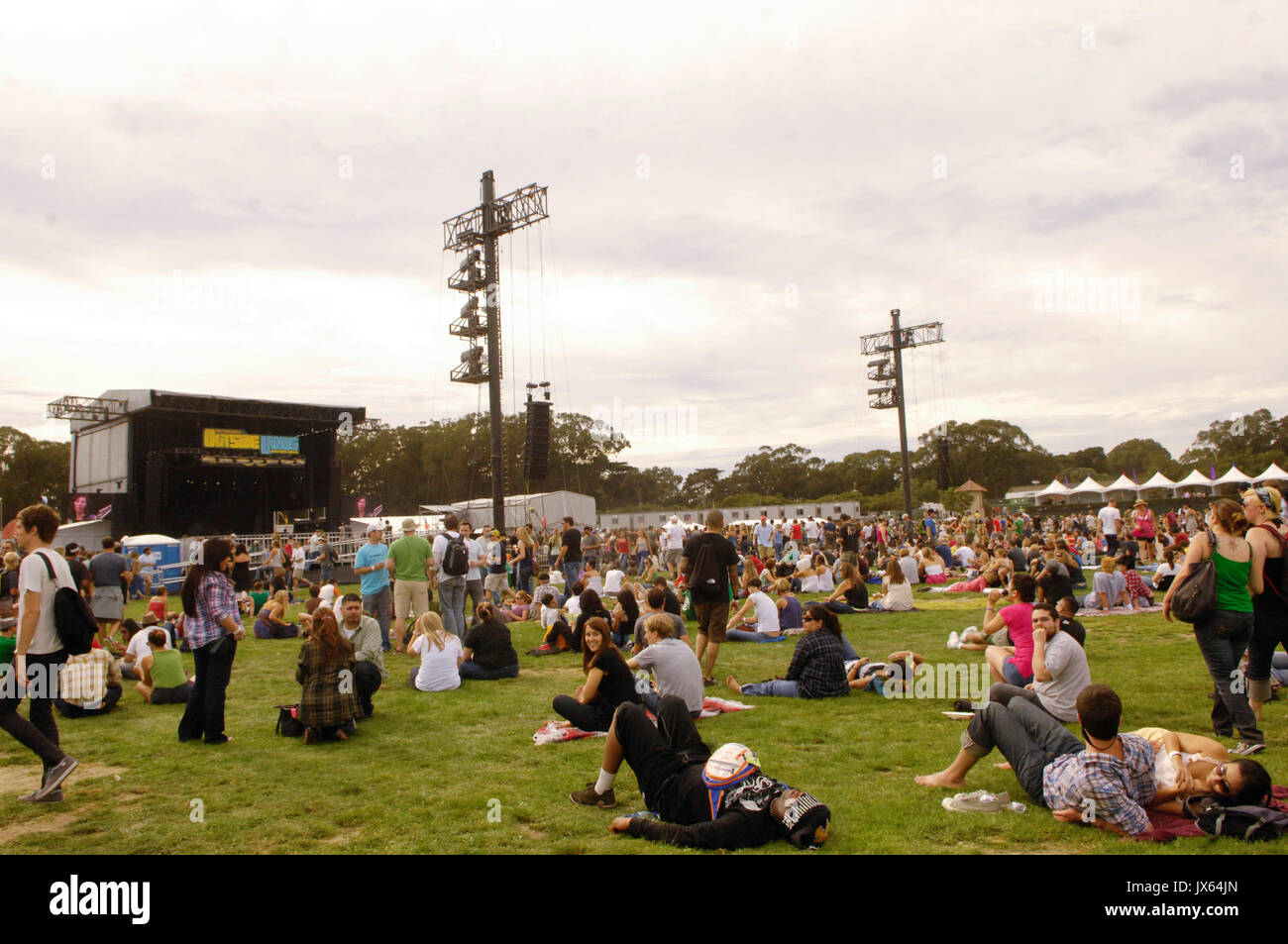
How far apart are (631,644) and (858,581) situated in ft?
15.4

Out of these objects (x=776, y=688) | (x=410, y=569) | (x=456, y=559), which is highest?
(x=456, y=559)

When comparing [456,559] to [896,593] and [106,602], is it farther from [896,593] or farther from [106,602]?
[896,593]

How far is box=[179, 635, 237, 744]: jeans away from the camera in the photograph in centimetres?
597

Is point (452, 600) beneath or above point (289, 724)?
above

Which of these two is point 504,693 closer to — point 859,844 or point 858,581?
point 859,844

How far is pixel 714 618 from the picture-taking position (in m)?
7.79

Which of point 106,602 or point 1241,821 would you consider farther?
point 106,602

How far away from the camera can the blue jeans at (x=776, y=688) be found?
716 centimetres

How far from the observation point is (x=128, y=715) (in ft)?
23.5

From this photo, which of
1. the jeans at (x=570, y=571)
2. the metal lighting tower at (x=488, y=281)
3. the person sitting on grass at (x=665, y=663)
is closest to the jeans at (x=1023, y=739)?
the person sitting on grass at (x=665, y=663)

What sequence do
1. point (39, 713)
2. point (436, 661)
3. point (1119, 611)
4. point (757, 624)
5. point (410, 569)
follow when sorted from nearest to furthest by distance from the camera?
point (39, 713)
point (436, 661)
point (410, 569)
point (757, 624)
point (1119, 611)

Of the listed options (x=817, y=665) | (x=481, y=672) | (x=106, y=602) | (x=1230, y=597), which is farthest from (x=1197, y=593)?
(x=106, y=602)

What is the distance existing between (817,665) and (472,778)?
3344 mm

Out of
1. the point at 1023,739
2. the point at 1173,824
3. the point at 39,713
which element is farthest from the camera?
the point at 39,713
